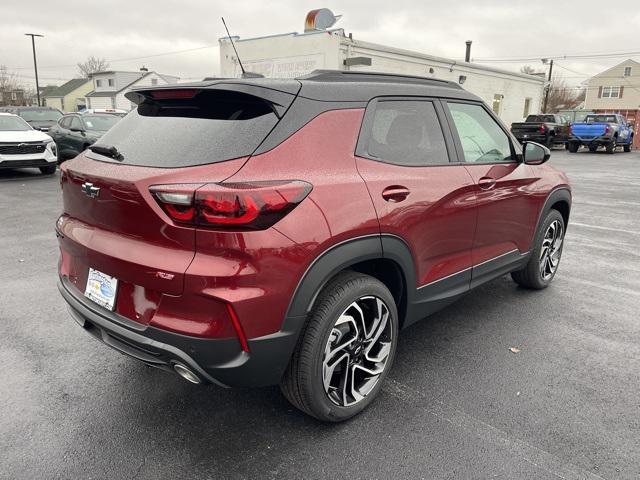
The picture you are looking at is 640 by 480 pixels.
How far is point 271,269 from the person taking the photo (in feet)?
6.79

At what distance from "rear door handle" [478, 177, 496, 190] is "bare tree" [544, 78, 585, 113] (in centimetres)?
7172

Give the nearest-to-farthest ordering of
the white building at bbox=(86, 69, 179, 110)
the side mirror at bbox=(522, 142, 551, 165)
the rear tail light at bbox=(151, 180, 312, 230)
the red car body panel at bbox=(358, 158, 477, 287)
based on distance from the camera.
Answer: the rear tail light at bbox=(151, 180, 312, 230)
the red car body panel at bbox=(358, 158, 477, 287)
the side mirror at bbox=(522, 142, 551, 165)
the white building at bbox=(86, 69, 179, 110)

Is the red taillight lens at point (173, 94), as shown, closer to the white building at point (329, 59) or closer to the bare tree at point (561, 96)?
the white building at point (329, 59)

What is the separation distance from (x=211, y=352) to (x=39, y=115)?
19743 millimetres

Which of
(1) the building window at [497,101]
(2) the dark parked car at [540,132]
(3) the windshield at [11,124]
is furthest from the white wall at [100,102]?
(3) the windshield at [11,124]

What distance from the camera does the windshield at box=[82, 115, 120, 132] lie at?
1270 cm

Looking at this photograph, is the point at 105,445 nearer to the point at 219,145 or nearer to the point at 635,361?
the point at 219,145

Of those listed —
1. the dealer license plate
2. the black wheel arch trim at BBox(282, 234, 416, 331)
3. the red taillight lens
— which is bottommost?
the dealer license plate

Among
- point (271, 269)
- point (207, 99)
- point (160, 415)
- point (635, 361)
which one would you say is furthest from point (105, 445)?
point (635, 361)

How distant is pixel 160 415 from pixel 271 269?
120cm

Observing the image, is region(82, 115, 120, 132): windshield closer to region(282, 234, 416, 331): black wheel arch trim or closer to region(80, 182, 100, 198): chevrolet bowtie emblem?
region(80, 182, 100, 198): chevrolet bowtie emblem

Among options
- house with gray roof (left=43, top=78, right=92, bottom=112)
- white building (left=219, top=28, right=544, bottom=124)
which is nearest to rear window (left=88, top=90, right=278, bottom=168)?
white building (left=219, top=28, right=544, bottom=124)

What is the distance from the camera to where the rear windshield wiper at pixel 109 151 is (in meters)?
2.49

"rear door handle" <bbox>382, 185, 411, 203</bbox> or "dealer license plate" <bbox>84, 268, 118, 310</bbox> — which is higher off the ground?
"rear door handle" <bbox>382, 185, 411, 203</bbox>
